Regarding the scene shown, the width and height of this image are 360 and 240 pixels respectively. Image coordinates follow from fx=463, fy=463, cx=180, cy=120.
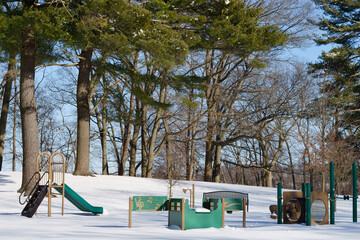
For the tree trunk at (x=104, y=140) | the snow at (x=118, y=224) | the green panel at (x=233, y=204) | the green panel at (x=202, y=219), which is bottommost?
the snow at (x=118, y=224)

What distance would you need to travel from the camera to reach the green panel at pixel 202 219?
829cm

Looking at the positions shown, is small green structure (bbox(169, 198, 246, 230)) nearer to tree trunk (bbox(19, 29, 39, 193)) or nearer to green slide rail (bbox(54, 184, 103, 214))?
green slide rail (bbox(54, 184, 103, 214))

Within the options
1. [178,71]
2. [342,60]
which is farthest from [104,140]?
[342,60]

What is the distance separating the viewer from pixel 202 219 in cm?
847

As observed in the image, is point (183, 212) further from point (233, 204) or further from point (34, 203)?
point (34, 203)

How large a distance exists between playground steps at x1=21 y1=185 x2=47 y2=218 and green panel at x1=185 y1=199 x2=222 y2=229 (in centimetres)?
379

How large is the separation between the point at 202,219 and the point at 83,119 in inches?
418

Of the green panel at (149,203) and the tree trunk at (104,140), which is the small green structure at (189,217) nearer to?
the green panel at (149,203)

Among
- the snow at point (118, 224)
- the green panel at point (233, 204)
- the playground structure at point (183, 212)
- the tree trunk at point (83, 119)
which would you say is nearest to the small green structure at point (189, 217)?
the playground structure at point (183, 212)

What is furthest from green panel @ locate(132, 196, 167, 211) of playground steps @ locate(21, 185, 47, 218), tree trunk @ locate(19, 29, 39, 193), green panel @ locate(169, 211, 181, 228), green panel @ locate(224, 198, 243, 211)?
tree trunk @ locate(19, 29, 39, 193)

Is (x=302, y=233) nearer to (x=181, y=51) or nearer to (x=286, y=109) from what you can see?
(x=181, y=51)

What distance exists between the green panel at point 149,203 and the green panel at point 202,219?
0.67m

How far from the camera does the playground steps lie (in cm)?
1017

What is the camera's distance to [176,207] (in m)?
8.41
